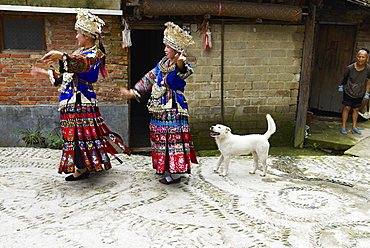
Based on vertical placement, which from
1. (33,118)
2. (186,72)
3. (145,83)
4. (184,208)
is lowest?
(184,208)

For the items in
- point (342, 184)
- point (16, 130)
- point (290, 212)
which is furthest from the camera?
point (16, 130)

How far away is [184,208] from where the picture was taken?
3.85 meters

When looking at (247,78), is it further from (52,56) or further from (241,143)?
(52,56)

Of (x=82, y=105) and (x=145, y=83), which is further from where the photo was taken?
(x=145, y=83)

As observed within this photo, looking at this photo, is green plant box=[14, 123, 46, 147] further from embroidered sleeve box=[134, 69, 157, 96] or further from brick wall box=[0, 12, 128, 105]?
embroidered sleeve box=[134, 69, 157, 96]

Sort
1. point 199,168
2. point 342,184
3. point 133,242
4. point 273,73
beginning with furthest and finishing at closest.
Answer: point 273,73 → point 199,168 → point 342,184 → point 133,242

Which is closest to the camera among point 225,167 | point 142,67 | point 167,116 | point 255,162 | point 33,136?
point 167,116

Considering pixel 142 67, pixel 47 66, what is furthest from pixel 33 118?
pixel 142 67

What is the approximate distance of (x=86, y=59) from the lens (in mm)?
3865

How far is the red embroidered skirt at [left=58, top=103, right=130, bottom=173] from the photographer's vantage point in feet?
13.3

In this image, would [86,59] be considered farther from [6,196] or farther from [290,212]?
[290,212]

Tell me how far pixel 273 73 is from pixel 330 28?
10.0 feet

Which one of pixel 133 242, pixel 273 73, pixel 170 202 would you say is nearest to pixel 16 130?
pixel 170 202

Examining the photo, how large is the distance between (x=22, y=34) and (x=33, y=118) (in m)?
1.56
